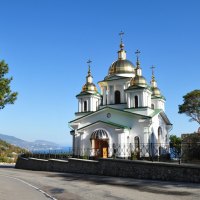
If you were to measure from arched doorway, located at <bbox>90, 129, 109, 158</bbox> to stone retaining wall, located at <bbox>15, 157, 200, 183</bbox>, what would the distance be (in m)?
4.93

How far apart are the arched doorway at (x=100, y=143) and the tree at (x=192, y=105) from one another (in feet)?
34.9

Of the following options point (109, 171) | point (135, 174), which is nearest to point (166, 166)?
point (135, 174)

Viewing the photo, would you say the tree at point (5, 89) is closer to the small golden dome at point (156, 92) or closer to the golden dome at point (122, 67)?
the golden dome at point (122, 67)

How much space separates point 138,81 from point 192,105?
23.3 feet

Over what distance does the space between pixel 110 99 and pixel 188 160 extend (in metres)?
16.8

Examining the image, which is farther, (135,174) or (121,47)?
(121,47)

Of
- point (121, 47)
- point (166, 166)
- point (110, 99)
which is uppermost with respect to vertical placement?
point (121, 47)

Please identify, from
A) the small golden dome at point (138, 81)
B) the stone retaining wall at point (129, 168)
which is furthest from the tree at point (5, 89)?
the small golden dome at point (138, 81)

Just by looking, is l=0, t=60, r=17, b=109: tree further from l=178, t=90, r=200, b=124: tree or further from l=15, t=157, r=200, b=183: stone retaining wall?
l=178, t=90, r=200, b=124: tree

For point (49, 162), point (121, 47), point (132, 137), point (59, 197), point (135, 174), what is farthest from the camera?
point (121, 47)

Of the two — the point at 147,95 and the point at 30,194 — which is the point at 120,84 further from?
the point at 30,194

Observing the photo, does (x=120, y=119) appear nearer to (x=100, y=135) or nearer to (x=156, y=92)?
(x=100, y=135)

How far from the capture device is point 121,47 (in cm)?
3719

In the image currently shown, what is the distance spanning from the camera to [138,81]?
103 feet
